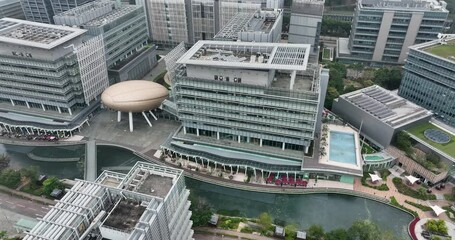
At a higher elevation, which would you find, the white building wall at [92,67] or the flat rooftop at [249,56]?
the flat rooftop at [249,56]

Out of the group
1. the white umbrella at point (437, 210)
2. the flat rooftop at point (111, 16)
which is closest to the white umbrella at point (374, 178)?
the white umbrella at point (437, 210)

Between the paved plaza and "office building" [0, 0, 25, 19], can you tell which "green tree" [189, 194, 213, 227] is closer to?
the paved plaza

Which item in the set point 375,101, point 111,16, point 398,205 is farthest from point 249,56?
point 111,16

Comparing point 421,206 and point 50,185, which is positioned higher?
point 50,185

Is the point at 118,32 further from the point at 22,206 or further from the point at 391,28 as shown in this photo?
the point at 391,28

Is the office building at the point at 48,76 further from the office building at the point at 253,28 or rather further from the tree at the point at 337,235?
the tree at the point at 337,235

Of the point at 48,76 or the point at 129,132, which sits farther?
the point at 129,132

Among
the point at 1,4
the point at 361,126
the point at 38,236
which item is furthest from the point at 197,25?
the point at 38,236

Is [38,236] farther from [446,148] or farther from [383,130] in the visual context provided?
[446,148]
